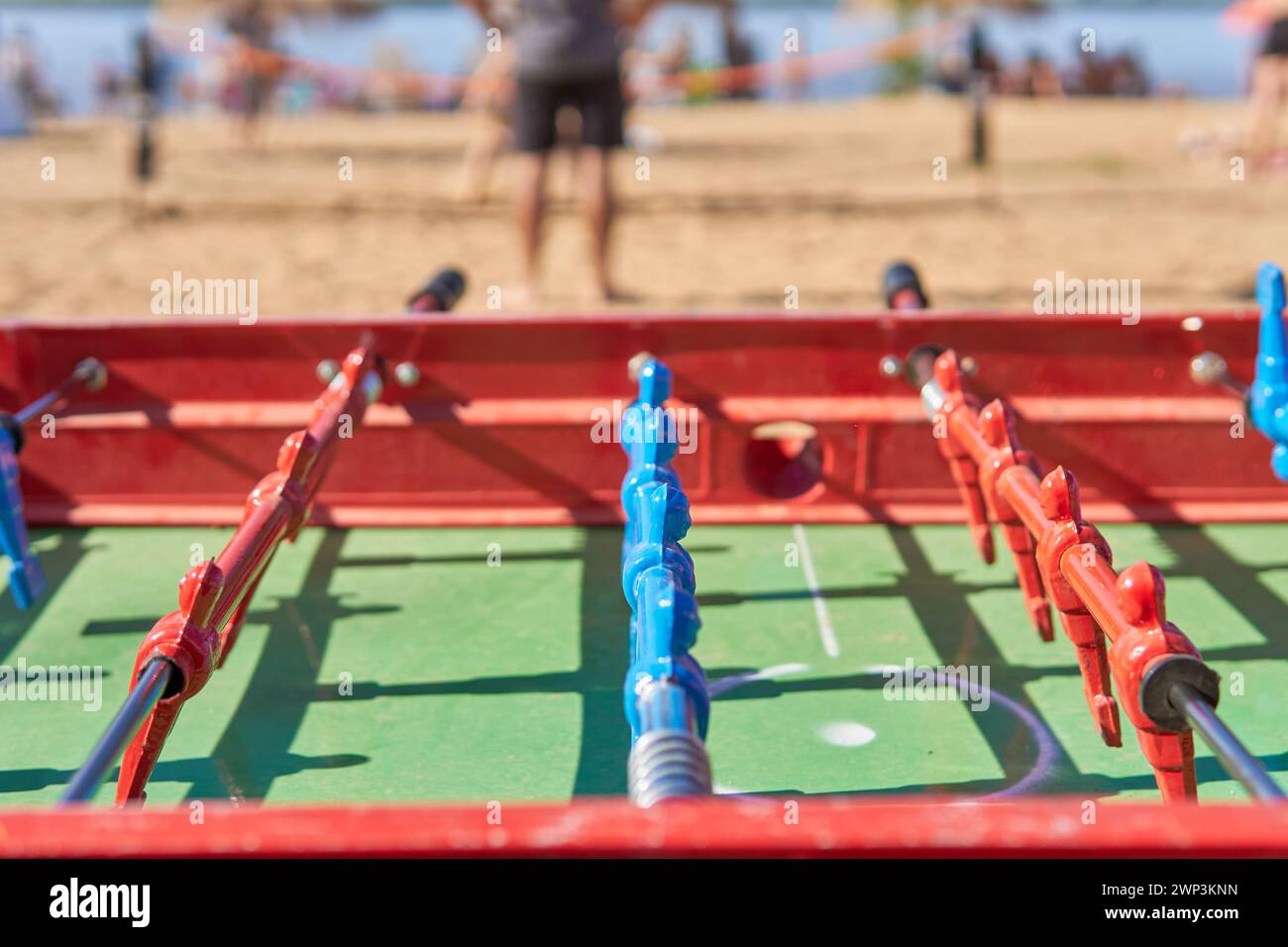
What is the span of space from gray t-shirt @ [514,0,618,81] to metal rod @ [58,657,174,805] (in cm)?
436

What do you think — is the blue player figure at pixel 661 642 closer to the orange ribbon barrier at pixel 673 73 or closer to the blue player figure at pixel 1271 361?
the blue player figure at pixel 1271 361

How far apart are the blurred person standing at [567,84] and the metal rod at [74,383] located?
2.84 metres

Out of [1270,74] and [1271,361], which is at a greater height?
[1270,74]

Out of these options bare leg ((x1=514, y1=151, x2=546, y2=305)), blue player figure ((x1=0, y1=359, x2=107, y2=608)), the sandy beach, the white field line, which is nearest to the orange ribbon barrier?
the sandy beach

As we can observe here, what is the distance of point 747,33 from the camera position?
33.2 metres

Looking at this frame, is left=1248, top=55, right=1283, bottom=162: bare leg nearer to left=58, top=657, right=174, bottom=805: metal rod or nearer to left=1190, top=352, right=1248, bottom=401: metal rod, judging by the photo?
left=1190, top=352, right=1248, bottom=401: metal rod

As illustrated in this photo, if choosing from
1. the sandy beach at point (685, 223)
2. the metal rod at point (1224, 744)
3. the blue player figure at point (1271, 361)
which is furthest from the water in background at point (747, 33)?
the metal rod at point (1224, 744)

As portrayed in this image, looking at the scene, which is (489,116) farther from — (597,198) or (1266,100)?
(1266,100)

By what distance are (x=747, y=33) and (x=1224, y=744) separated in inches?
1313

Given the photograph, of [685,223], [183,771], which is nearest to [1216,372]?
[183,771]

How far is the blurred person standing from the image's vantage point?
5.88 metres

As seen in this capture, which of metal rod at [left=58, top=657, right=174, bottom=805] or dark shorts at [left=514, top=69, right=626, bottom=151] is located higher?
dark shorts at [left=514, top=69, right=626, bottom=151]
